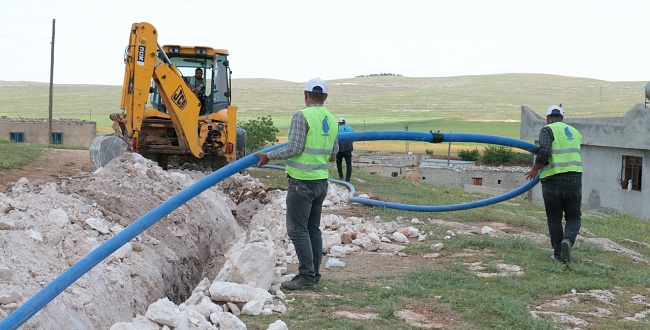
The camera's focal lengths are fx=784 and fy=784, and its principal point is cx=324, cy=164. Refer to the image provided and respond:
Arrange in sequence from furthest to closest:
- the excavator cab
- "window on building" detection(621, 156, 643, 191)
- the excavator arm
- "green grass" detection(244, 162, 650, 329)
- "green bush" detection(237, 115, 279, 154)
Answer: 1. "green bush" detection(237, 115, 279, 154)
2. "window on building" detection(621, 156, 643, 191)
3. the excavator cab
4. the excavator arm
5. "green grass" detection(244, 162, 650, 329)

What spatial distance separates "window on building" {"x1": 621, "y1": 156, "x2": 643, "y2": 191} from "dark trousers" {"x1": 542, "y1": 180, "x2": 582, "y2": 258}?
18384 millimetres

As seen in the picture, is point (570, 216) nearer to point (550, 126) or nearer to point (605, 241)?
point (550, 126)

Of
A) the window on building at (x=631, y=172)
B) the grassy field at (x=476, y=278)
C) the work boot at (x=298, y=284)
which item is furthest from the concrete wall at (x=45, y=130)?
the work boot at (x=298, y=284)

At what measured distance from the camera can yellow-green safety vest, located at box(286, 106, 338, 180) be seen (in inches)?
278

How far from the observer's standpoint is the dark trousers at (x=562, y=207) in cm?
904

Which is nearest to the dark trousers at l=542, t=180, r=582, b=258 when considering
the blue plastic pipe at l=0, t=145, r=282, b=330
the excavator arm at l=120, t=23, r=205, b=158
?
the blue plastic pipe at l=0, t=145, r=282, b=330

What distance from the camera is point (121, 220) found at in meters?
10.0

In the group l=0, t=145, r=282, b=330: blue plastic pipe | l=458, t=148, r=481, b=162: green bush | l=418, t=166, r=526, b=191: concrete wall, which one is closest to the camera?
l=0, t=145, r=282, b=330: blue plastic pipe

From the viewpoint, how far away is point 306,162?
7.11 metres

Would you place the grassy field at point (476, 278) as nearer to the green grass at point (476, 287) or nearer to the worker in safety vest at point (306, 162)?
the green grass at point (476, 287)

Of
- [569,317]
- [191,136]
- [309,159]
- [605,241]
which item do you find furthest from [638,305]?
[191,136]

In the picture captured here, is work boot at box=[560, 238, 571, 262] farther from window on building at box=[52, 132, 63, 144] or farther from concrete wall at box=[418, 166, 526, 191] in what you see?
window on building at box=[52, 132, 63, 144]

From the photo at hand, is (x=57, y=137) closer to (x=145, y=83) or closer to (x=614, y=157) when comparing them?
(x=614, y=157)

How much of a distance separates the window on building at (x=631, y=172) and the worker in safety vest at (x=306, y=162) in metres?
21.4
